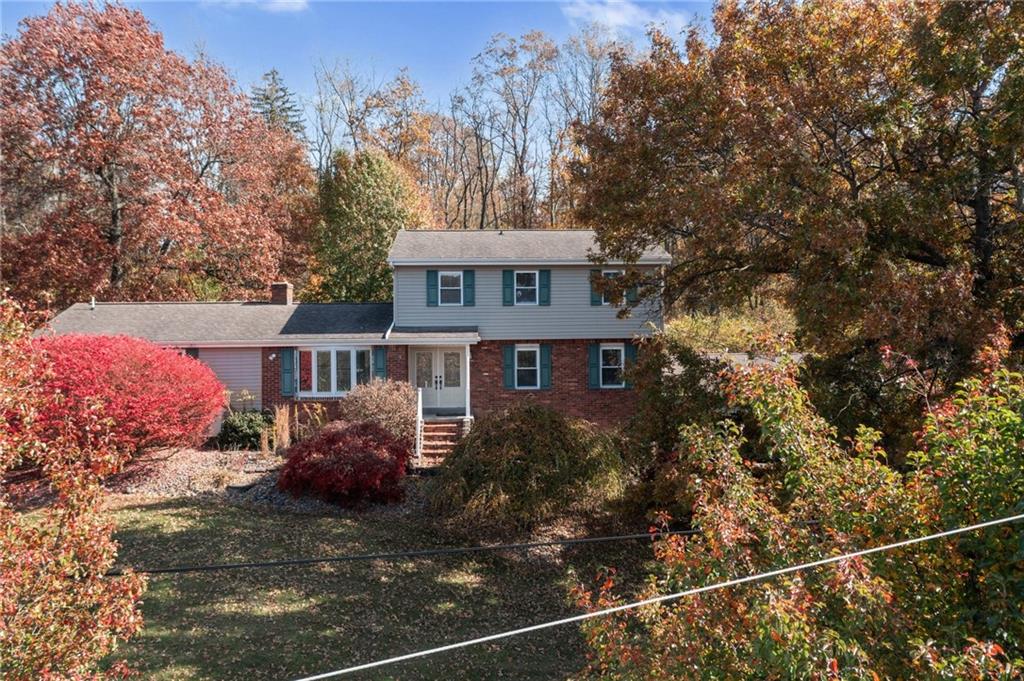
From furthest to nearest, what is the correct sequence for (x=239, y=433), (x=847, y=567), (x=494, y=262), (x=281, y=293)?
(x=281, y=293) → (x=494, y=262) → (x=239, y=433) → (x=847, y=567)

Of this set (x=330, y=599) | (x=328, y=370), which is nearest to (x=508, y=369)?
(x=328, y=370)

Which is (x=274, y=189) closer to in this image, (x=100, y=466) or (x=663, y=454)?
(x=663, y=454)

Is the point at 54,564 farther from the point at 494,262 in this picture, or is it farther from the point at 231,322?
the point at 231,322

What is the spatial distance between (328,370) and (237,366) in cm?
261

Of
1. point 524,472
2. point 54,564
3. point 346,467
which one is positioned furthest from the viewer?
point 346,467

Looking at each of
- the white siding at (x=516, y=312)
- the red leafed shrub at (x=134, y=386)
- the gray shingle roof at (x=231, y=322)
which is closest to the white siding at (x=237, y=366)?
the gray shingle roof at (x=231, y=322)

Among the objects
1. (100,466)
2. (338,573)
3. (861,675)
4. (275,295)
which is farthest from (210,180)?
(861,675)

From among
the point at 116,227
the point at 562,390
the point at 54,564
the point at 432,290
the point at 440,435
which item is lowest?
the point at 440,435

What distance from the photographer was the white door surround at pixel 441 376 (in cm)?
2009

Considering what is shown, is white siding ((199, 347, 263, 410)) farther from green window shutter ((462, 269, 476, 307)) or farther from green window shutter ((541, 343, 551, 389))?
green window shutter ((541, 343, 551, 389))

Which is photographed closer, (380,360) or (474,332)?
(380,360)

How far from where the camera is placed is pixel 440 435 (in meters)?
17.6

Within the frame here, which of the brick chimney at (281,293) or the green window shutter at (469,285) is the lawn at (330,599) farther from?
the brick chimney at (281,293)

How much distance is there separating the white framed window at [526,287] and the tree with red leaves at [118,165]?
12.6 m
